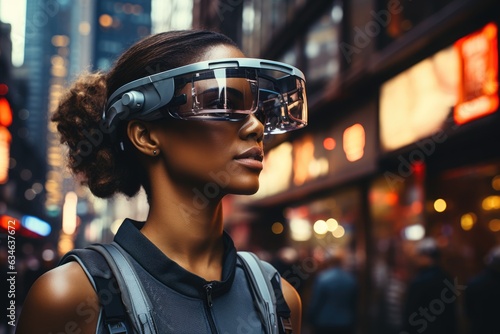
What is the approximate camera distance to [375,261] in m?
12.0

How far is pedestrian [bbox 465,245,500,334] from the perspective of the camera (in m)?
6.75

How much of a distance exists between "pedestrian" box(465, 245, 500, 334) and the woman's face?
5.46m

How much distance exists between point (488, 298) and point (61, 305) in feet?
19.9

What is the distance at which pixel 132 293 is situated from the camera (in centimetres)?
173

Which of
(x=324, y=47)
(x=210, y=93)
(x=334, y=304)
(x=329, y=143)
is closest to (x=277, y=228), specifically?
(x=329, y=143)

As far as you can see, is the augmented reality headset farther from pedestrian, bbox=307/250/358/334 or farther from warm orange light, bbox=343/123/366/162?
warm orange light, bbox=343/123/366/162

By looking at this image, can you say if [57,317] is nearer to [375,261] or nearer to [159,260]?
[159,260]

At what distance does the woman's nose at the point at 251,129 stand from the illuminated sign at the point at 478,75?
19.5 ft

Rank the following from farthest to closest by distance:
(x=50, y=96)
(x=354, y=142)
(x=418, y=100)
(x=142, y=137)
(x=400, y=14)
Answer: (x=50, y=96), (x=354, y=142), (x=400, y=14), (x=418, y=100), (x=142, y=137)

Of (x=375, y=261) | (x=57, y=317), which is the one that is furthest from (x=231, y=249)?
(x=375, y=261)

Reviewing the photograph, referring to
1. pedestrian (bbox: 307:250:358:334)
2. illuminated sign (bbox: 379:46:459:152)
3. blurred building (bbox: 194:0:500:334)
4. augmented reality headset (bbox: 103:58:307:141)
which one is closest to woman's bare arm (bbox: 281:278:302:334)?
augmented reality headset (bbox: 103:58:307:141)

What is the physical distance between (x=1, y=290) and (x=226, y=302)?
8.49 m

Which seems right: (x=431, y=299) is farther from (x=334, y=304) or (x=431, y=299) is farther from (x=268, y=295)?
(x=268, y=295)

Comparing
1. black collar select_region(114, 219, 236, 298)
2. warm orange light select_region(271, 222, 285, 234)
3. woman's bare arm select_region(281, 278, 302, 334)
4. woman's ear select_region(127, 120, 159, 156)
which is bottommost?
warm orange light select_region(271, 222, 285, 234)
